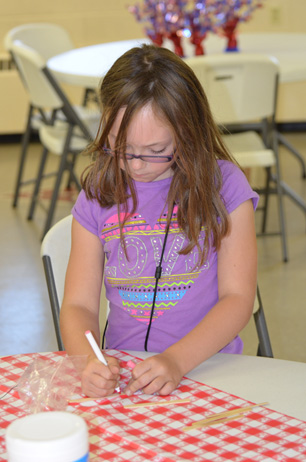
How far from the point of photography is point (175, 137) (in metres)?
1.29

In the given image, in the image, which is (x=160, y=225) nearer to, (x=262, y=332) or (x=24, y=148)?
(x=262, y=332)

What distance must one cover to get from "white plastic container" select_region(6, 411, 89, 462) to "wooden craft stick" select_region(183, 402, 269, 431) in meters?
0.24

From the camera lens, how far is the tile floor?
2670mm

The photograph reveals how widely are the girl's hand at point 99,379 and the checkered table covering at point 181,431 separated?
1 cm

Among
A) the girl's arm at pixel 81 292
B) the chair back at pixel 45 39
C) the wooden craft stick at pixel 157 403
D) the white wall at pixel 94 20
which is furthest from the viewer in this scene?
the white wall at pixel 94 20

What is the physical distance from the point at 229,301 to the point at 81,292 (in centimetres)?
27

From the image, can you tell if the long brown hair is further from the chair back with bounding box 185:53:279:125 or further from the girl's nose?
the chair back with bounding box 185:53:279:125

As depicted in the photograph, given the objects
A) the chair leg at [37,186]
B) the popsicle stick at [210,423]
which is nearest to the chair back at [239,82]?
the chair leg at [37,186]

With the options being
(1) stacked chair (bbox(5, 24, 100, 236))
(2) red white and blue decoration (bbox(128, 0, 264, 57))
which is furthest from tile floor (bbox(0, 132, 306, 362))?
(2) red white and blue decoration (bbox(128, 0, 264, 57))

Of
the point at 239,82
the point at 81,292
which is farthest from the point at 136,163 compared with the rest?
the point at 239,82

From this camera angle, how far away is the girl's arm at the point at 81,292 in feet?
4.26

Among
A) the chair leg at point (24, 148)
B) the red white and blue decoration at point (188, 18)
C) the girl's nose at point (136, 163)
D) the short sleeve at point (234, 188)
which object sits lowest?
the chair leg at point (24, 148)

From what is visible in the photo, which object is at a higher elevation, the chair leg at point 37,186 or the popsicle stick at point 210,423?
the popsicle stick at point 210,423

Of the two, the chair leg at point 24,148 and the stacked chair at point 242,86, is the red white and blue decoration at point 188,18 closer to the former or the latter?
the stacked chair at point 242,86
